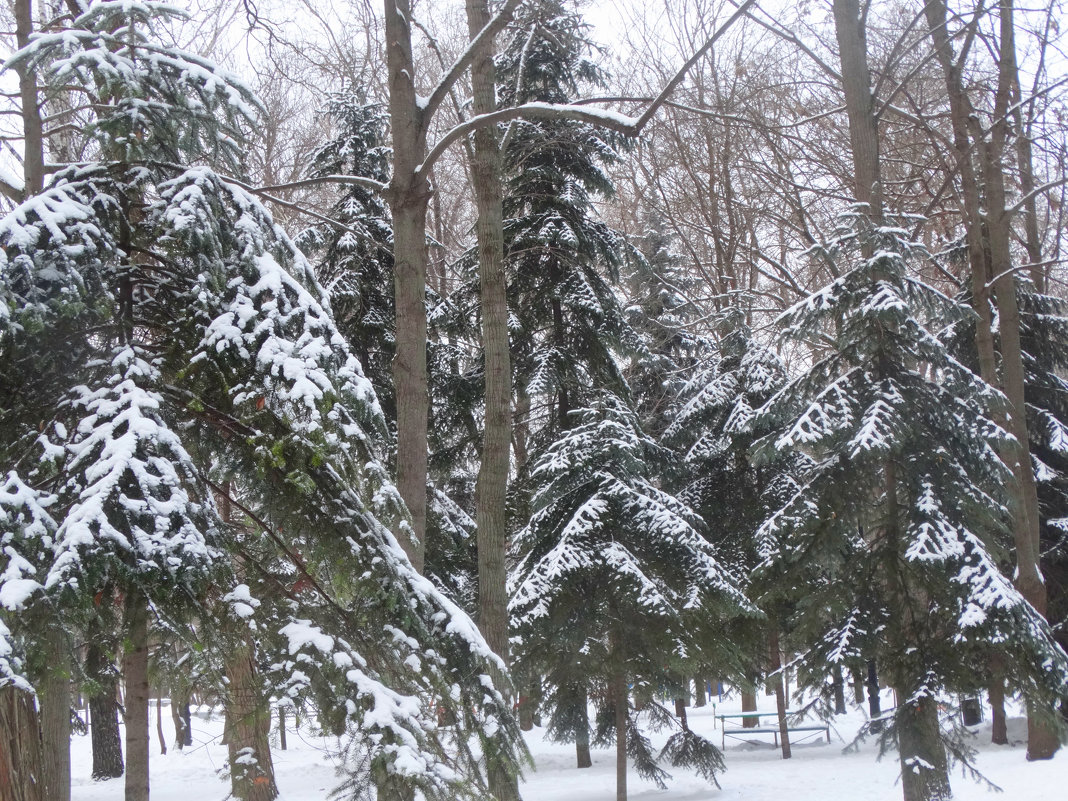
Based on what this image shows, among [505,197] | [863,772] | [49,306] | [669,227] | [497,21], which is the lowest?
[863,772]

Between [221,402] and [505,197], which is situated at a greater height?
[505,197]

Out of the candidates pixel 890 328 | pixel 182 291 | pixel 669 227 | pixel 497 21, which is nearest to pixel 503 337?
pixel 497 21

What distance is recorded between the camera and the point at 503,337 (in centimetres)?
878

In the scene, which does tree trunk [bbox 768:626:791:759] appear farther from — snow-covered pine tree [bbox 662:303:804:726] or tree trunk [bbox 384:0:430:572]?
tree trunk [bbox 384:0:430:572]

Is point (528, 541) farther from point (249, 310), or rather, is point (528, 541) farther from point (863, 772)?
point (249, 310)

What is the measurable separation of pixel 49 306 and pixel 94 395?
0.41m

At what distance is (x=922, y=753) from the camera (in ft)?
27.8

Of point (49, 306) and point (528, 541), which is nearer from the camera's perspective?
point (49, 306)

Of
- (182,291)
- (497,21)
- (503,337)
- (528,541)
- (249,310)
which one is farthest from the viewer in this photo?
(528,541)

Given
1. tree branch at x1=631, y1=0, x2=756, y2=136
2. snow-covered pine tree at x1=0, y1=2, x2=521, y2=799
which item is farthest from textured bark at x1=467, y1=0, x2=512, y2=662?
snow-covered pine tree at x1=0, y1=2, x2=521, y2=799

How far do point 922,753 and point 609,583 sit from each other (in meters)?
4.97

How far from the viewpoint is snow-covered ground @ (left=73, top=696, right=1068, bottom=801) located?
1125cm

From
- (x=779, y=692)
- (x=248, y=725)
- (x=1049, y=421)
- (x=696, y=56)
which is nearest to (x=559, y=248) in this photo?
(x=696, y=56)

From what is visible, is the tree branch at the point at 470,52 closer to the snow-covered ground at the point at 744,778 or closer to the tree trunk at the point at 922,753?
the tree trunk at the point at 922,753
